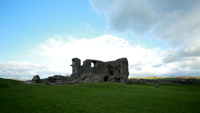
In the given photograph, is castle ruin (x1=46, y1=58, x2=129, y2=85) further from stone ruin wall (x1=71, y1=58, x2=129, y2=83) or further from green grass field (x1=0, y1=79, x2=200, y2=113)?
green grass field (x1=0, y1=79, x2=200, y2=113)

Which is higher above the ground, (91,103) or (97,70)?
(97,70)

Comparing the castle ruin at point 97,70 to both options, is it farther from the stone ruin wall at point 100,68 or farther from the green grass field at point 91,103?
the green grass field at point 91,103

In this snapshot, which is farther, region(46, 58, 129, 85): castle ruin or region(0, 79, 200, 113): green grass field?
region(46, 58, 129, 85): castle ruin

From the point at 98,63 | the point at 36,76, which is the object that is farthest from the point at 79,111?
the point at 98,63

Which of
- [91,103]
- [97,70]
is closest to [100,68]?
[97,70]

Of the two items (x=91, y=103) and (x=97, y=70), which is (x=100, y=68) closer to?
(x=97, y=70)

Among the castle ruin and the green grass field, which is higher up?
the castle ruin

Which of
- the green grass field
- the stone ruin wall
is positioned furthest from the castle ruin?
the green grass field

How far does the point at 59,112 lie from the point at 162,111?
5911 mm

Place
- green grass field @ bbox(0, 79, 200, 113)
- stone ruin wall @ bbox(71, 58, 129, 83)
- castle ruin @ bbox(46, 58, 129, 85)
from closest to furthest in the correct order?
green grass field @ bbox(0, 79, 200, 113) < castle ruin @ bbox(46, 58, 129, 85) < stone ruin wall @ bbox(71, 58, 129, 83)

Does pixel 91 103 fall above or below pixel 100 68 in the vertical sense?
below

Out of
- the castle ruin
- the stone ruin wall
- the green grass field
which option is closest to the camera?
the green grass field

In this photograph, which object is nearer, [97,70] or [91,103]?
[91,103]

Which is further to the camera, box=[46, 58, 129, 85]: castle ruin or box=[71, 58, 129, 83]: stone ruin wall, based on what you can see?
box=[71, 58, 129, 83]: stone ruin wall
